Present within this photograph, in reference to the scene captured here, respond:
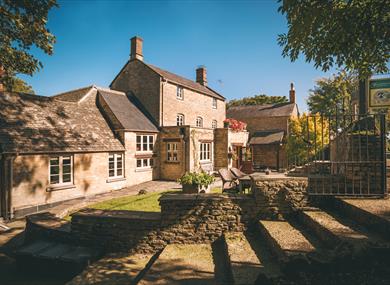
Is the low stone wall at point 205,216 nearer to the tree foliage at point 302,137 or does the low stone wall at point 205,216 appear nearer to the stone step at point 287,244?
the stone step at point 287,244

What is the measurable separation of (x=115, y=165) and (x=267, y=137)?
20.7 m

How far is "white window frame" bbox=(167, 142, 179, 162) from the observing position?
19844mm

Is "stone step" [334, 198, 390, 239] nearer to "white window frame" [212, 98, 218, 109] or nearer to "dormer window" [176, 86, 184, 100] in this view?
"dormer window" [176, 86, 184, 100]

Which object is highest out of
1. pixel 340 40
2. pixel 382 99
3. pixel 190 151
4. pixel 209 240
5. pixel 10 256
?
pixel 340 40

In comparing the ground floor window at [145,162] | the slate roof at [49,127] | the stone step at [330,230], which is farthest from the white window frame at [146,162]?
the stone step at [330,230]

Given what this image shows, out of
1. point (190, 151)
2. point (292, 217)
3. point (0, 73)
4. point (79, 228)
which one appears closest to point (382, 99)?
point (292, 217)

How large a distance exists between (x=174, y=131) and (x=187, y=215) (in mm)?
14063

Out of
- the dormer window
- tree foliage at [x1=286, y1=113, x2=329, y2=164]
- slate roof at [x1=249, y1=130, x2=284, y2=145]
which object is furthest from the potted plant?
slate roof at [x1=249, y1=130, x2=284, y2=145]

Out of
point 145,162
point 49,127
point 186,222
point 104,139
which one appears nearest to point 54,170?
point 49,127

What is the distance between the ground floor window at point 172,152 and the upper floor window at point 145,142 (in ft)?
5.07

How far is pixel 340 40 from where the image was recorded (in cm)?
610

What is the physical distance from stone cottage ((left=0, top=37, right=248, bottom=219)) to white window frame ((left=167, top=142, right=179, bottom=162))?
0.09 m

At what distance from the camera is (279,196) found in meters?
6.15

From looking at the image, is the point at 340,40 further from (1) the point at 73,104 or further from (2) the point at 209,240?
(1) the point at 73,104
